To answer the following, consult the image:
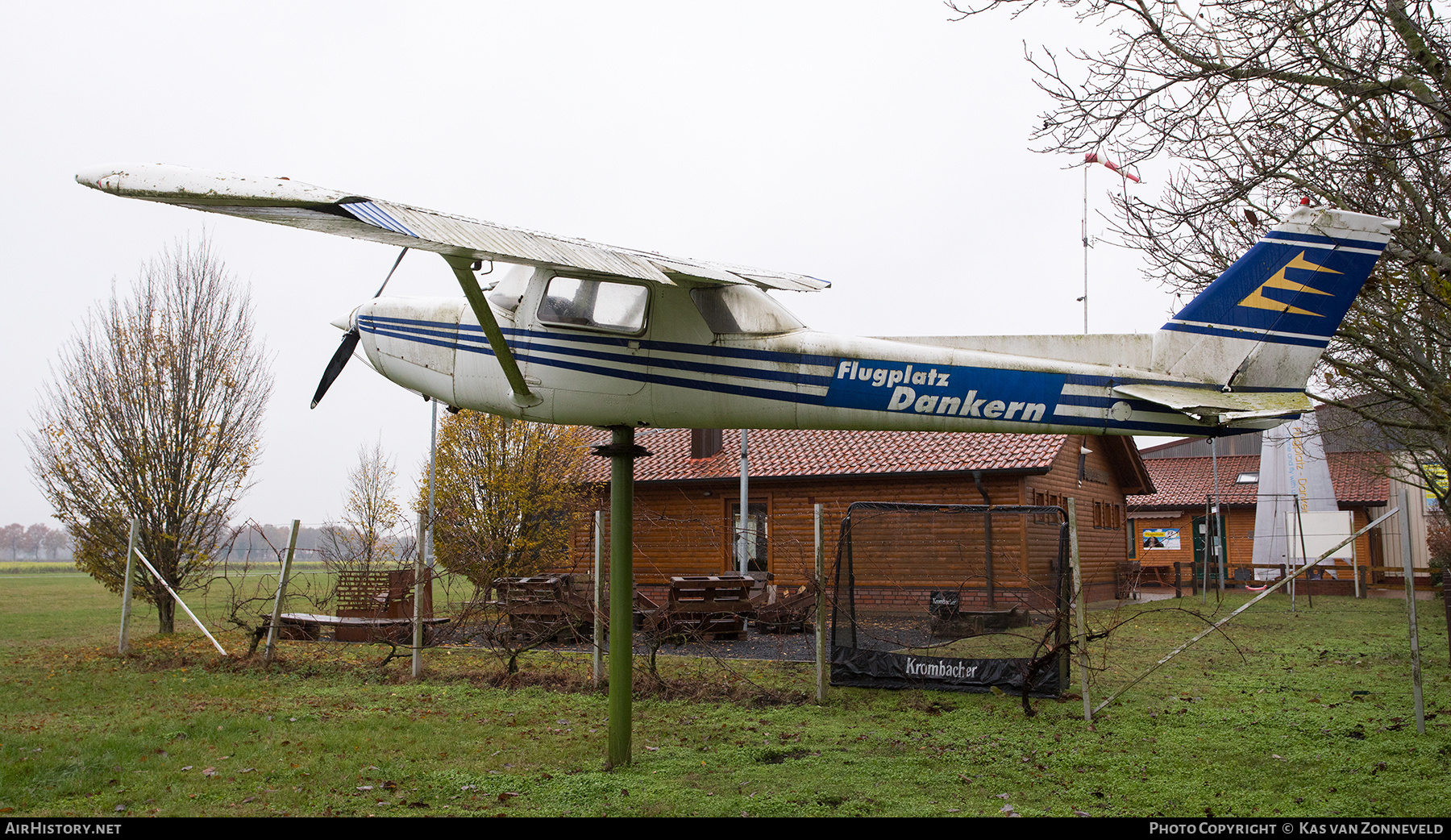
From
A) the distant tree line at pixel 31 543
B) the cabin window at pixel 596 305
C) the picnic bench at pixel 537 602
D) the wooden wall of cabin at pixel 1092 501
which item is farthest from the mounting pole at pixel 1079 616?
the distant tree line at pixel 31 543

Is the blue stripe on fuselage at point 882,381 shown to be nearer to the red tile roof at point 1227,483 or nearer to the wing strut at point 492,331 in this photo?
the wing strut at point 492,331

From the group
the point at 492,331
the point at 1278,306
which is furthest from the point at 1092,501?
the point at 492,331

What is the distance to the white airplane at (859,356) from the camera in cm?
544

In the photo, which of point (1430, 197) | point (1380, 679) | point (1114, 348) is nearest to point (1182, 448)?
point (1380, 679)

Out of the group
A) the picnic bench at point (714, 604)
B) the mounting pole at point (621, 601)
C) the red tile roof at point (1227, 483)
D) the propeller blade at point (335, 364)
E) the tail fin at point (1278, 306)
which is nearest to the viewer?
the tail fin at point (1278, 306)

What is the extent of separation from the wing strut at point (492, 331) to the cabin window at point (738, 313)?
1.25 metres

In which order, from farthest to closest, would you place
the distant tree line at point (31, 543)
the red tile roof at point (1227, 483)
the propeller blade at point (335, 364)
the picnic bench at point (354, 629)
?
the distant tree line at point (31, 543), the red tile roof at point (1227, 483), the picnic bench at point (354, 629), the propeller blade at point (335, 364)

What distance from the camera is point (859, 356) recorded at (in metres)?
5.63

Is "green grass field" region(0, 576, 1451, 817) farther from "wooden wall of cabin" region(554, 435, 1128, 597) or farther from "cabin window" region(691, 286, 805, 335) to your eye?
"wooden wall of cabin" region(554, 435, 1128, 597)

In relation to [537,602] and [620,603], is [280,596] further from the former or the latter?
[620,603]

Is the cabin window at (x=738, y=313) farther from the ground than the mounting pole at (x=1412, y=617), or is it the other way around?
the cabin window at (x=738, y=313)

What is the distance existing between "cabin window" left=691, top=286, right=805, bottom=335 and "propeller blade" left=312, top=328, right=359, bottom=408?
294 cm
